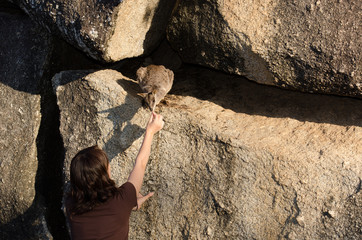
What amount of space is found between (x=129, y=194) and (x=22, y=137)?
172 centimetres

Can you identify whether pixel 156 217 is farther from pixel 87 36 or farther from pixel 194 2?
pixel 194 2

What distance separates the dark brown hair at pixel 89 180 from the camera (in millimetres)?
2941

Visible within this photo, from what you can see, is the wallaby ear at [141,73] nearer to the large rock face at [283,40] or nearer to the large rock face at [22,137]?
the large rock face at [283,40]

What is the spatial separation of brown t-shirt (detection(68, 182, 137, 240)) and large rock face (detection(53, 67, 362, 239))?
939 mm

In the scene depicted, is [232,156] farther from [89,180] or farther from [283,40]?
[89,180]

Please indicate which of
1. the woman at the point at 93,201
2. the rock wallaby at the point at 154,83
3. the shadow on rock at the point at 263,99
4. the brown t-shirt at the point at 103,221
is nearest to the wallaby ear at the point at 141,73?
the rock wallaby at the point at 154,83

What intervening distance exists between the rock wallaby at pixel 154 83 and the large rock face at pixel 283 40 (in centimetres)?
43

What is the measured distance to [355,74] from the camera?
356cm

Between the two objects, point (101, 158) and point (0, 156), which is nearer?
point (101, 158)

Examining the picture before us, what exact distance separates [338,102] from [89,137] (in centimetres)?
232

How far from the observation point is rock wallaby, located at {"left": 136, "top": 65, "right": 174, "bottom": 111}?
12.8 feet

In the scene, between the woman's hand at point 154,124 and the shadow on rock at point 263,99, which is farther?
the shadow on rock at point 263,99

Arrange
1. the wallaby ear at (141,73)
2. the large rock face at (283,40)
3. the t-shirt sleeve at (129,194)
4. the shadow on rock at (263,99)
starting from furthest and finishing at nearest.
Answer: the wallaby ear at (141,73) < the shadow on rock at (263,99) < the large rock face at (283,40) < the t-shirt sleeve at (129,194)

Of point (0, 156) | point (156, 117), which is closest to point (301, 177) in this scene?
point (156, 117)
